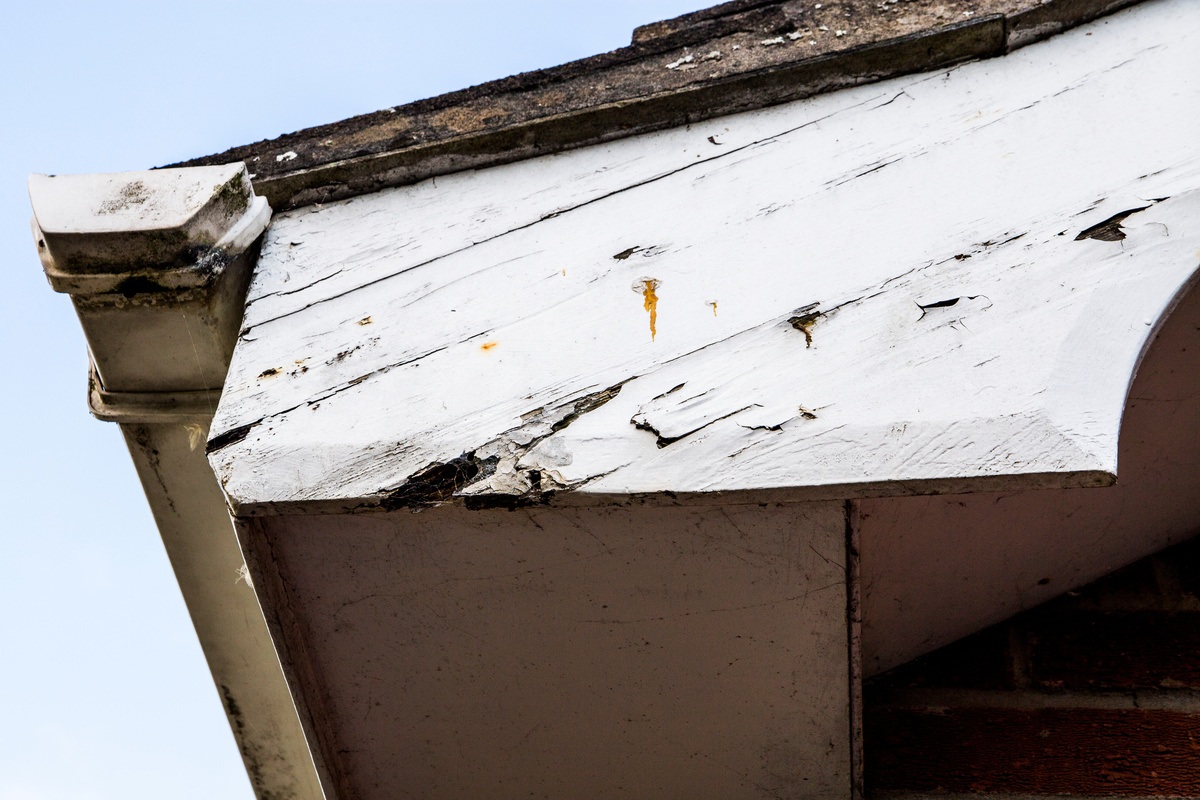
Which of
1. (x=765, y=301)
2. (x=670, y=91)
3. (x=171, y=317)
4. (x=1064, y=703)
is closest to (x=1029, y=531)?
(x=1064, y=703)

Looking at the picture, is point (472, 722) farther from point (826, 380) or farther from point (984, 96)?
point (984, 96)

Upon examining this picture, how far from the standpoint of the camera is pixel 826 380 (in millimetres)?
1088

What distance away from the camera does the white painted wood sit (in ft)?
3.41

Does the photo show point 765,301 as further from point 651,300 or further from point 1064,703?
point 1064,703

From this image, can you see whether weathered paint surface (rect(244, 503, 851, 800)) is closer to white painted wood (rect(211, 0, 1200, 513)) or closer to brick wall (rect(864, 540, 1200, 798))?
white painted wood (rect(211, 0, 1200, 513))

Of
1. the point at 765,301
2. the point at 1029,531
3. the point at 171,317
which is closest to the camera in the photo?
the point at 765,301

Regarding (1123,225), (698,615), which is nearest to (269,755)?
(698,615)

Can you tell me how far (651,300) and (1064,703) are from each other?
99cm

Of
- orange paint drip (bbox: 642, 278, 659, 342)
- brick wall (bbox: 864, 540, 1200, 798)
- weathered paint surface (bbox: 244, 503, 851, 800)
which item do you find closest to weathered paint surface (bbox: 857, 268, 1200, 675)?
brick wall (bbox: 864, 540, 1200, 798)

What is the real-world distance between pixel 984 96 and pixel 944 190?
25 centimetres

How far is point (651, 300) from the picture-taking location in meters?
1.24

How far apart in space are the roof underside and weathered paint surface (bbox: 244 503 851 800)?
0.63 metres

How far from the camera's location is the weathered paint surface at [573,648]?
3.91 feet

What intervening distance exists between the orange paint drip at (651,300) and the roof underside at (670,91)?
14.9 inches
